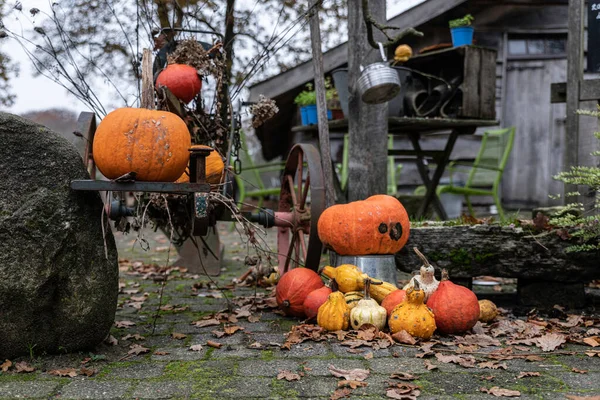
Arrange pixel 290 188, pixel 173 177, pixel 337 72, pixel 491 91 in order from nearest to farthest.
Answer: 1. pixel 173 177
2. pixel 290 188
3. pixel 337 72
4. pixel 491 91

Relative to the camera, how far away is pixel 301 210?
4387mm

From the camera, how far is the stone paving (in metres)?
2.40

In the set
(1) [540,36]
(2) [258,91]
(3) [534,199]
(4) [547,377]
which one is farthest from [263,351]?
(1) [540,36]

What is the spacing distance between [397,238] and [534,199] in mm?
5939

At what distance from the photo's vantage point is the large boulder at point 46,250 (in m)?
2.62

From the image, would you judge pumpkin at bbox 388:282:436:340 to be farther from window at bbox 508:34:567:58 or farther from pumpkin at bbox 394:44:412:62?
window at bbox 508:34:567:58

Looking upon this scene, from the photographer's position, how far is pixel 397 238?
3730mm

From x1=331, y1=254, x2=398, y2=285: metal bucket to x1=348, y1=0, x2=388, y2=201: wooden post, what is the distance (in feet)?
4.14

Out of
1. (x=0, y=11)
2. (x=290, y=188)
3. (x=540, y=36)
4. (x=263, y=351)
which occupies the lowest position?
(x=263, y=351)

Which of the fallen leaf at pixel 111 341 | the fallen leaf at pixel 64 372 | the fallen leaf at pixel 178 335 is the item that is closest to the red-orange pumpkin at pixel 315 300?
the fallen leaf at pixel 178 335

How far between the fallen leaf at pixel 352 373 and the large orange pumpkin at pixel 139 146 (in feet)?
3.90

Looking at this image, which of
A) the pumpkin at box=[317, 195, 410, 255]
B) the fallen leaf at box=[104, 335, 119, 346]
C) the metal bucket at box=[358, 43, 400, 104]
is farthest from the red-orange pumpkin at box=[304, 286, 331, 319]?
the metal bucket at box=[358, 43, 400, 104]

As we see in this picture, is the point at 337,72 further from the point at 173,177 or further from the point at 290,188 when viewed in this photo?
the point at 173,177

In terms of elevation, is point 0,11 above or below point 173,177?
above
